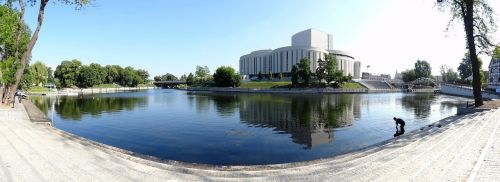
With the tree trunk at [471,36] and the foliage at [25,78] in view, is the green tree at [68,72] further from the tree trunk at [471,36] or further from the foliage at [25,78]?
the tree trunk at [471,36]

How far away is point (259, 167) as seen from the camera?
12.8m

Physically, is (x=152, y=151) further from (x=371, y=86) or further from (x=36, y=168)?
(x=371, y=86)

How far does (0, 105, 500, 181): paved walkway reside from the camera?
10430mm

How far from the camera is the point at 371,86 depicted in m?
145

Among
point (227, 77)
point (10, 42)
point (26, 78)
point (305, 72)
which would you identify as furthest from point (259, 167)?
point (227, 77)

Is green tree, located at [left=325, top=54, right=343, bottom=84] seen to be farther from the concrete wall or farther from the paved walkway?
the paved walkway

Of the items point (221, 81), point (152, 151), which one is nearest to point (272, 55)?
point (221, 81)

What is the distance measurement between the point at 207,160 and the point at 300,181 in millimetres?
8617

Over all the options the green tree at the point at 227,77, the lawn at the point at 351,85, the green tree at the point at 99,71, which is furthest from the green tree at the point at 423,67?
the green tree at the point at 99,71

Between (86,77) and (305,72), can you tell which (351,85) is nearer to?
(305,72)

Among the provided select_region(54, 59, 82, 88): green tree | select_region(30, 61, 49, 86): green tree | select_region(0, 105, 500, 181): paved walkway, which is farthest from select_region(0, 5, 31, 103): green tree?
select_region(54, 59, 82, 88): green tree

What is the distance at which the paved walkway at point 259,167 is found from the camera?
10.4m

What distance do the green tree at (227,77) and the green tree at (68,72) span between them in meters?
70.6

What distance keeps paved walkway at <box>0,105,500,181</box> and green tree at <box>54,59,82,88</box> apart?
152 m
